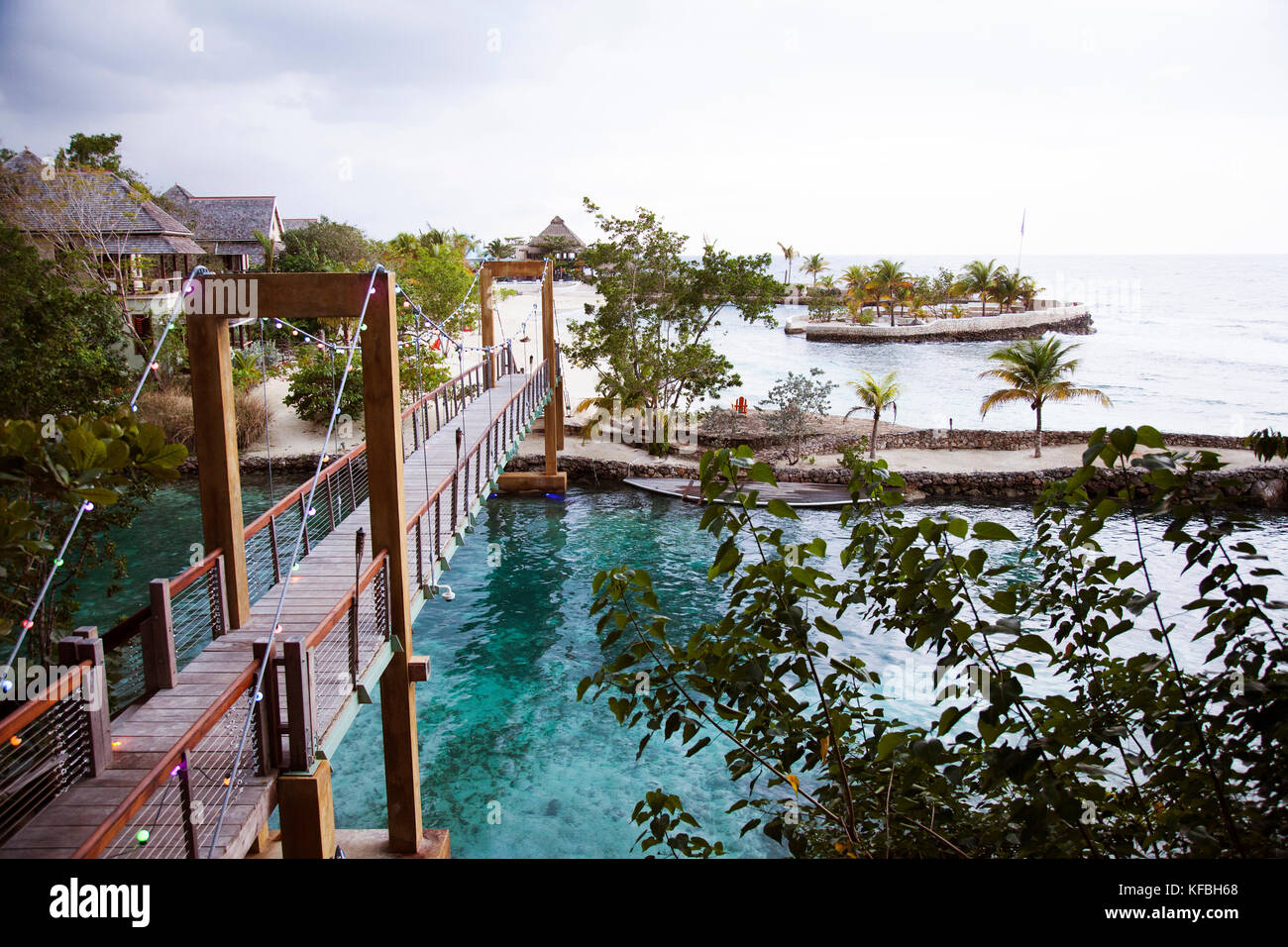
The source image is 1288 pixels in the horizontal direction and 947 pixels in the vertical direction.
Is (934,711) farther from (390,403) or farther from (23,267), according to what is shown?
(23,267)

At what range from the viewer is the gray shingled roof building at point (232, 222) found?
28.0 metres

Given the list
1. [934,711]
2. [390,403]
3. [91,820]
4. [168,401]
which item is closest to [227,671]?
[91,820]

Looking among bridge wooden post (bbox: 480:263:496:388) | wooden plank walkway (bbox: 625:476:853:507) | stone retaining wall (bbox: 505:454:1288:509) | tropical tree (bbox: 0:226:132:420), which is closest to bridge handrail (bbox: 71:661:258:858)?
tropical tree (bbox: 0:226:132:420)

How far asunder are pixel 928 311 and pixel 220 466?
52705 mm

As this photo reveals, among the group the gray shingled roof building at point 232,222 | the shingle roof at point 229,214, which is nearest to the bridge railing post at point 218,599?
the gray shingled roof building at point 232,222

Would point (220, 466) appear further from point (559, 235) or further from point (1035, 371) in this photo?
point (559, 235)

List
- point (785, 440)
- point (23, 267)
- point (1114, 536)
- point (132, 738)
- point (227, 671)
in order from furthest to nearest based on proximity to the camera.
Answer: point (785, 440), point (1114, 536), point (23, 267), point (227, 671), point (132, 738)

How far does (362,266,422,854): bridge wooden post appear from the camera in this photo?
4730 mm

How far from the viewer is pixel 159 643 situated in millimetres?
4074

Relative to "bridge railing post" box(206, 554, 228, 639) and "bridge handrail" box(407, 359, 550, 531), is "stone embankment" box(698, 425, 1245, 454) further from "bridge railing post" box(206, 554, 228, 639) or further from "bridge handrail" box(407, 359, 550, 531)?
"bridge railing post" box(206, 554, 228, 639)

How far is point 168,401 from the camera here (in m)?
16.5

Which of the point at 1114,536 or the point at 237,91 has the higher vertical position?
the point at 237,91

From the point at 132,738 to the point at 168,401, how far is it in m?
14.8

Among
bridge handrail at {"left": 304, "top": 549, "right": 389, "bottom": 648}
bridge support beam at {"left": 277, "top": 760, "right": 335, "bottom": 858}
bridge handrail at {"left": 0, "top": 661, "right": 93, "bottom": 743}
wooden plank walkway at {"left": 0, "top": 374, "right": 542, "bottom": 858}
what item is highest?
bridge handrail at {"left": 0, "top": 661, "right": 93, "bottom": 743}
